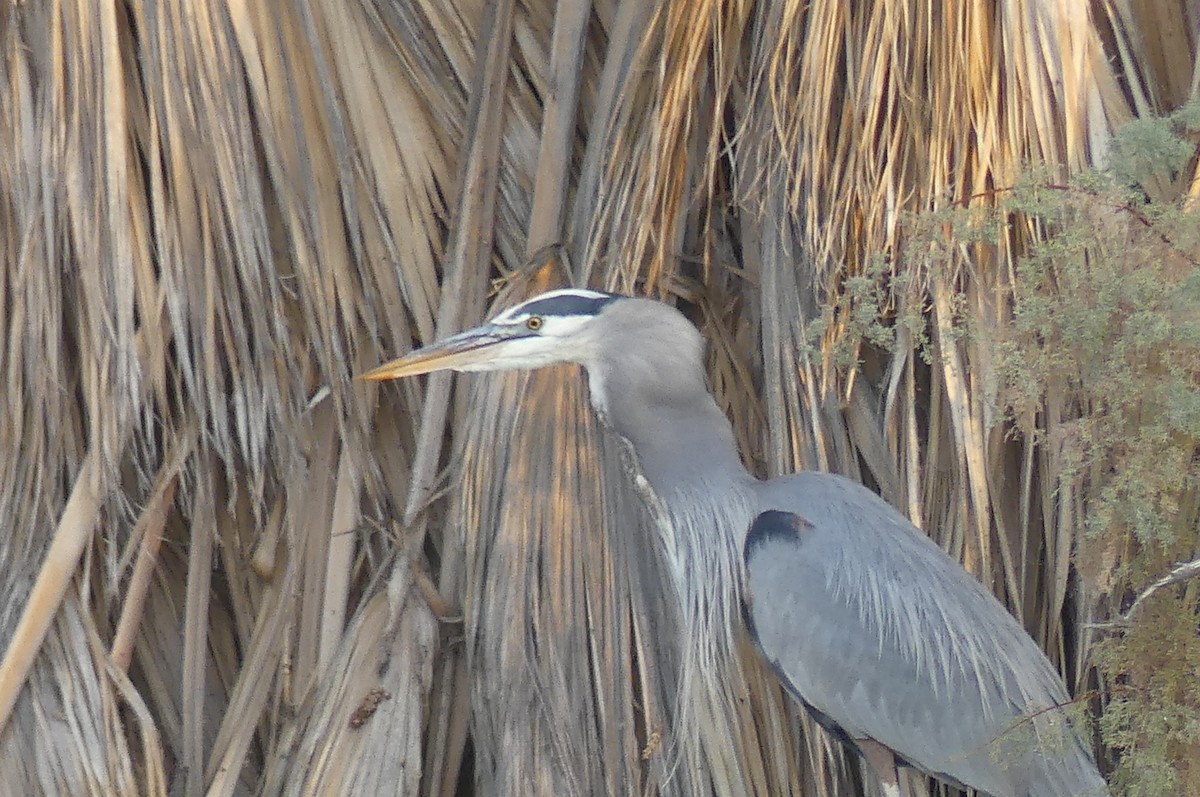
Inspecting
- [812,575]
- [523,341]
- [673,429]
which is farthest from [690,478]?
[523,341]

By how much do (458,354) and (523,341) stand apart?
4.5 inches

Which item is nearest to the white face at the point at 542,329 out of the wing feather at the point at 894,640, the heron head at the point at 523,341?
the heron head at the point at 523,341

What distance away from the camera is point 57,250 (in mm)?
3109

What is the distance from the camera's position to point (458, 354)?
107 inches

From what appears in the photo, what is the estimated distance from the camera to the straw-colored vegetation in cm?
266

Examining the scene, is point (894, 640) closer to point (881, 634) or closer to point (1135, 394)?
point (881, 634)

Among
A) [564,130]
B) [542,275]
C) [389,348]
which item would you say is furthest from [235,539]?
[564,130]

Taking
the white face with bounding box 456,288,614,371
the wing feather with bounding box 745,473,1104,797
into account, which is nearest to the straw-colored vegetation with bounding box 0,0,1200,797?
the wing feather with bounding box 745,473,1104,797

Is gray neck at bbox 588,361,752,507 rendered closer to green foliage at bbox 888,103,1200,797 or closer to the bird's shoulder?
the bird's shoulder

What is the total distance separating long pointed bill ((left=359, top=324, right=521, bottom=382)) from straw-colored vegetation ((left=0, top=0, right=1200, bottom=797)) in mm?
296

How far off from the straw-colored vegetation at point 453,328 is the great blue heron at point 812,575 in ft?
0.36

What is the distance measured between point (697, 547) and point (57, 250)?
138 cm

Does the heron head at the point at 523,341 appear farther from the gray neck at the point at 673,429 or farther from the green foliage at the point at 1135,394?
the green foliage at the point at 1135,394

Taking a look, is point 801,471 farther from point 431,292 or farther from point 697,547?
point 431,292
